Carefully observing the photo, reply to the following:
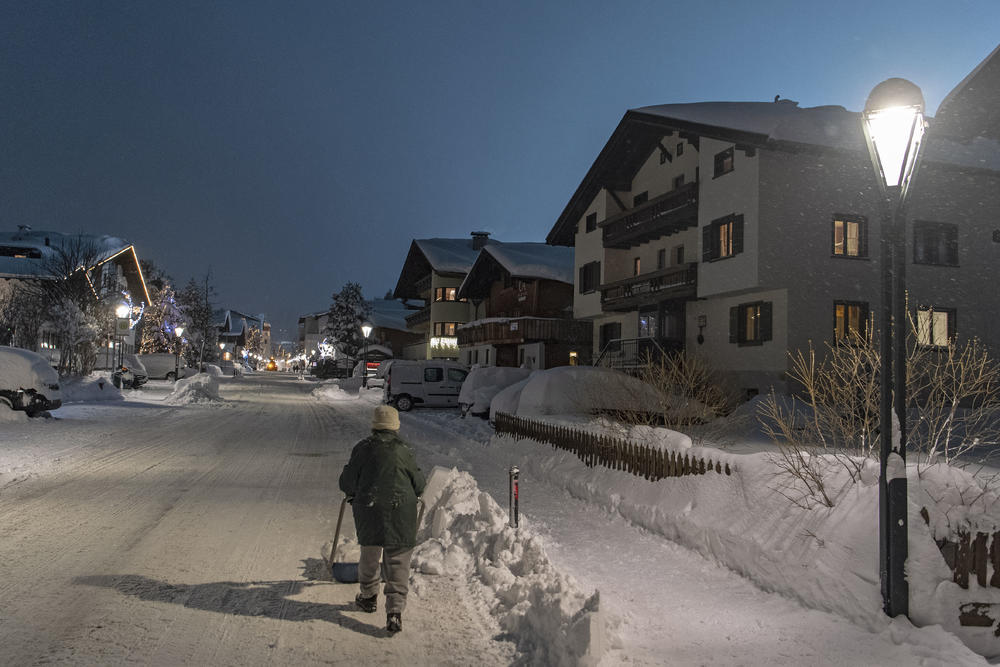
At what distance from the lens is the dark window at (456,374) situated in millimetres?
28705

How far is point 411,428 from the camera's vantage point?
20469 millimetres

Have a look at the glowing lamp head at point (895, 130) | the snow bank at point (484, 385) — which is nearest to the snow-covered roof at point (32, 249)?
the snow bank at point (484, 385)

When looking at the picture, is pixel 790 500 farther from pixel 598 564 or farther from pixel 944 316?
pixel 944 316

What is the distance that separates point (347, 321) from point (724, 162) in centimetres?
5169

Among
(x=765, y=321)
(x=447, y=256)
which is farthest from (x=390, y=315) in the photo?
(x=765, y=321)

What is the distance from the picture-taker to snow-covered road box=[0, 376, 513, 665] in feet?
14.6

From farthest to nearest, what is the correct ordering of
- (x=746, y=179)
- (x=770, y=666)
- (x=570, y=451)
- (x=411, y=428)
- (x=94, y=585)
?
(x=746, y=179)
(x=411, y=428)
(x=570, y=451)
(x=94, y=585)
(x=770, y=666)

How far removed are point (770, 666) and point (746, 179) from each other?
2029 centimetres

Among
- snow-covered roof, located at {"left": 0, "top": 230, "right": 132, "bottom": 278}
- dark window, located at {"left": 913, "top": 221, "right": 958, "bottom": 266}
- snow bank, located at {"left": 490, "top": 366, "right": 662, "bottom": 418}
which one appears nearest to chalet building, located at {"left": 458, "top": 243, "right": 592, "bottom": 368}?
dark window, located at {"left": 913, "top": 221, "right": 958, "bottom": 266}

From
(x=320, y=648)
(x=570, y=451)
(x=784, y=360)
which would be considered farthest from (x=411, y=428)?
(x=320, y=648)

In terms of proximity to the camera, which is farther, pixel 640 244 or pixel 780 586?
pixel 640 244

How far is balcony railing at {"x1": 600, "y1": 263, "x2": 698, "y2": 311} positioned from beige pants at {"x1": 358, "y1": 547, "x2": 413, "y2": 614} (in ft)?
71.0

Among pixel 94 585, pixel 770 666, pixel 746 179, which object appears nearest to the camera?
pixel 770 666

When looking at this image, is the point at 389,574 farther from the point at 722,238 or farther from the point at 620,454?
the point at 722,238
